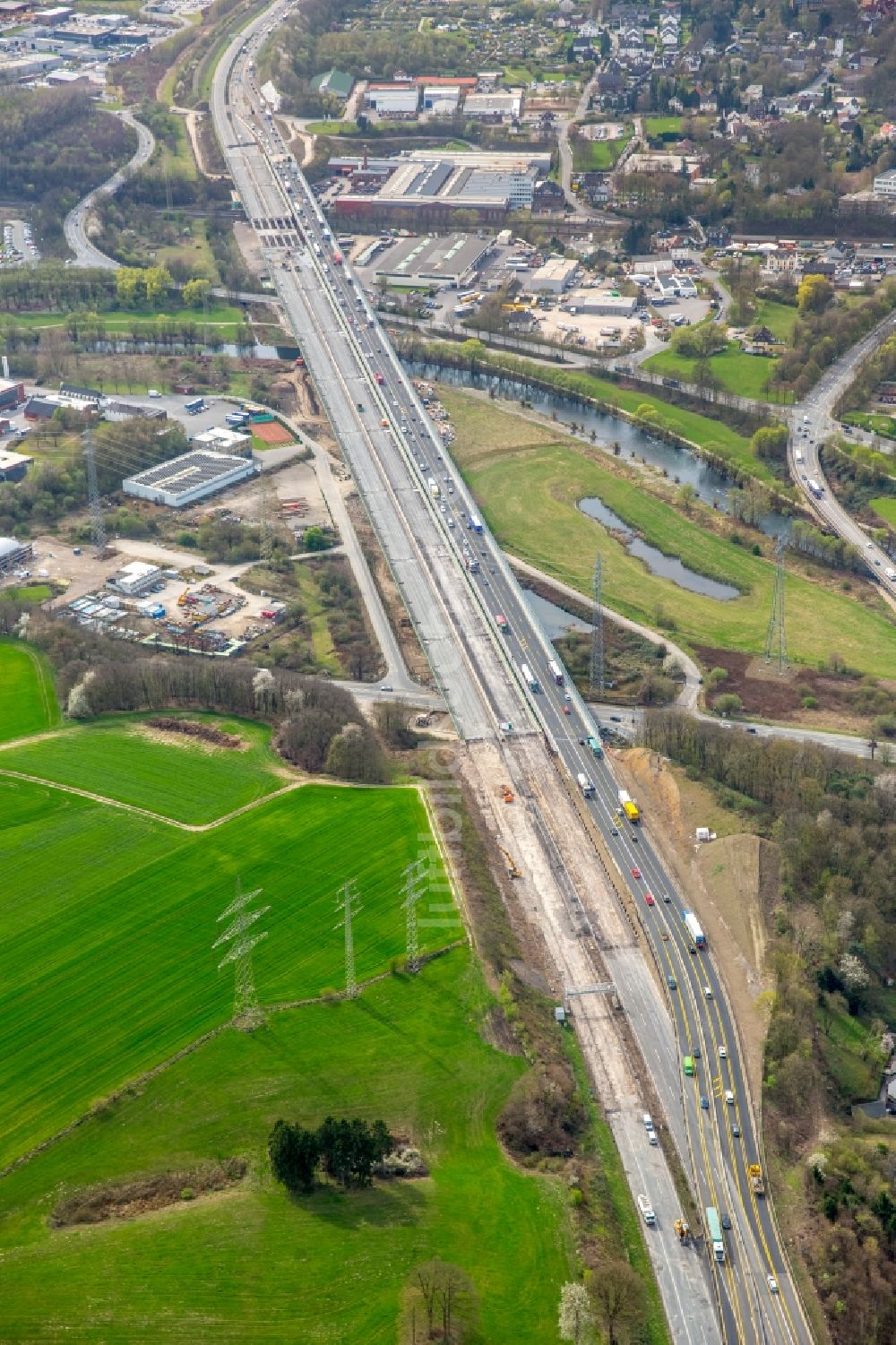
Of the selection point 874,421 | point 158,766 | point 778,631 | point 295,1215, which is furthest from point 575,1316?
point 874,421

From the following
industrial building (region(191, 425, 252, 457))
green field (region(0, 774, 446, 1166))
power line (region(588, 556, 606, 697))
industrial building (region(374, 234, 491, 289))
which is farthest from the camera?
industrial building (region(374, 234, 491, 289))

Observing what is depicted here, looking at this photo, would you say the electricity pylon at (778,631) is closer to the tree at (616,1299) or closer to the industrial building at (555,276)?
the tree at (616,1299)

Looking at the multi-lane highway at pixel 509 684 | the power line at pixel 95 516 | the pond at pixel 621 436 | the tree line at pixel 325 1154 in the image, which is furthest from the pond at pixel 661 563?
the tree line at pixel 325 1154

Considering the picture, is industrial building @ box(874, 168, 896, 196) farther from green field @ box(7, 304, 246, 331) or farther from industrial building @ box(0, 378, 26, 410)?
industrial building @ box(0, 378, 26, 410)

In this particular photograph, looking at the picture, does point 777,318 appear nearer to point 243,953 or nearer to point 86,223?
point 86,223

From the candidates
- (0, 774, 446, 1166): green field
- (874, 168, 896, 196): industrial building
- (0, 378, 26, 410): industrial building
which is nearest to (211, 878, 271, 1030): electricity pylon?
(0, 774, 446, 1166): green field

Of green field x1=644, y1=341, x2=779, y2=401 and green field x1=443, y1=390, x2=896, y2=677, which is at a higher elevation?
green field x1=644, y1=341, x2=779, y2=401
